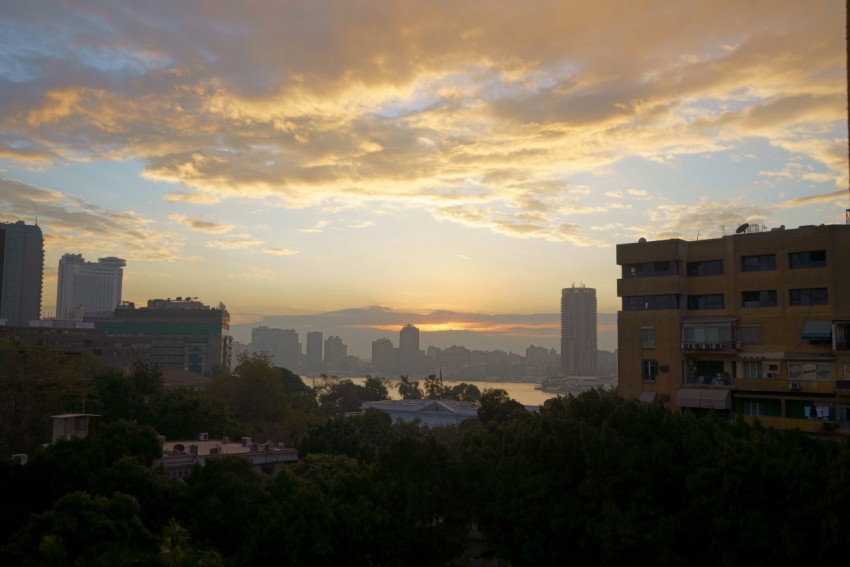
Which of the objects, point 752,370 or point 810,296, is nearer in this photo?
point 810,296

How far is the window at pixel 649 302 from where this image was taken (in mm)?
35859

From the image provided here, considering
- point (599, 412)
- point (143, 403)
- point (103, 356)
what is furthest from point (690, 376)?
point (103, 356)

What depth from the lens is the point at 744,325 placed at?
33.8 meters

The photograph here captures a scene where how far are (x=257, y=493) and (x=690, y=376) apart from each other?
2229 cm

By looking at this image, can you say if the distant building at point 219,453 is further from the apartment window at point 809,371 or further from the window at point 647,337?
the apartment window at point 809,371

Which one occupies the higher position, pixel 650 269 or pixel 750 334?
pixel 650 269

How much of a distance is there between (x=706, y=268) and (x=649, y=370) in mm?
5899

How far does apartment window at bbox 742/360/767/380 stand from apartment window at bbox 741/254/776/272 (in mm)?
4400

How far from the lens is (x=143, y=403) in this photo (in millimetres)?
47281

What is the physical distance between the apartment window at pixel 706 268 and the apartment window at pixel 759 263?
1278 millimetres

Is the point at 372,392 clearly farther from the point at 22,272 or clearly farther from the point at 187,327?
the point at 22,272

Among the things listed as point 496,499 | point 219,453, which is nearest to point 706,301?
point 496,499

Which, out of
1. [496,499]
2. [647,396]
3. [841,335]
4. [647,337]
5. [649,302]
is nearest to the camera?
[496,499]

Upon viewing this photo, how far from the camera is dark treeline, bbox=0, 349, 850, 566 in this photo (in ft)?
62.9
